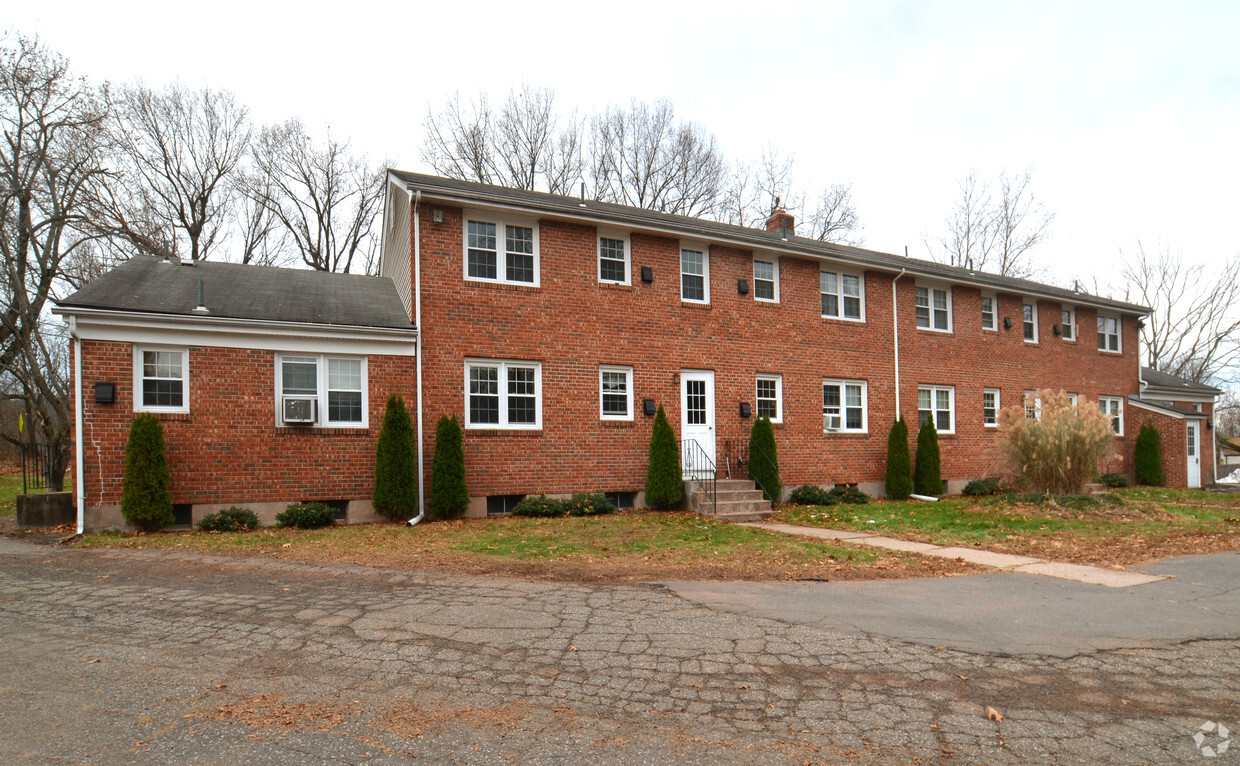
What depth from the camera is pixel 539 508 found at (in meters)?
13.7

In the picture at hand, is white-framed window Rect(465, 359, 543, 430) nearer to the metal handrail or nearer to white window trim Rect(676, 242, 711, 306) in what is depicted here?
the metal handrail

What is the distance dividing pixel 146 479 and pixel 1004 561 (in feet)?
41.0

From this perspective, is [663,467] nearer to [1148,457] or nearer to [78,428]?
[78,428]

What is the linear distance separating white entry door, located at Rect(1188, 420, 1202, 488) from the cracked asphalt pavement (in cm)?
2034

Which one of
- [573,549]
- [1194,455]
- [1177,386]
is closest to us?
[573,549]

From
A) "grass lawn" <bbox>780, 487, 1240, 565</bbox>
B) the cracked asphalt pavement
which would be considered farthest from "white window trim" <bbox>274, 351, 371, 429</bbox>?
"grass lawn" <bbox>780, 487, 1240, 565</bbox>

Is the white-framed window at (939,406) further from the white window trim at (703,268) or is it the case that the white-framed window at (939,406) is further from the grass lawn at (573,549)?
the grass lawn at (573,549)

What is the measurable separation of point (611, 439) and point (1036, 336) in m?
15.0

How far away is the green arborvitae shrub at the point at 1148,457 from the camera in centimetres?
2273

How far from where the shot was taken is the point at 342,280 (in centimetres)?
1586

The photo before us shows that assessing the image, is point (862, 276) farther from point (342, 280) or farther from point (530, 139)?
point (530, 139)

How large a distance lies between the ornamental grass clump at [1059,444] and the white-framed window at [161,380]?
15917 mm

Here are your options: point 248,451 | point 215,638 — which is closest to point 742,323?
point 248,451

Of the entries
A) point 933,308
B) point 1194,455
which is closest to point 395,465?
point 933,308
